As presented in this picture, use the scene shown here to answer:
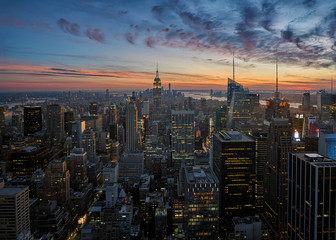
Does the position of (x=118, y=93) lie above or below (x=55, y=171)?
above

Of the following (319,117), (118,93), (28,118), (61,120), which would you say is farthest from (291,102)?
(28,118)

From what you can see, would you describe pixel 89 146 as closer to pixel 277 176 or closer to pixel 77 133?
pixel 77 133

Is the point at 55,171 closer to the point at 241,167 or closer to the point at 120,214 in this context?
the point at 120,214

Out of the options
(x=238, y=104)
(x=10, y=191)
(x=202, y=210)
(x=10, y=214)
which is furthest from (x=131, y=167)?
(x=238, y=104)

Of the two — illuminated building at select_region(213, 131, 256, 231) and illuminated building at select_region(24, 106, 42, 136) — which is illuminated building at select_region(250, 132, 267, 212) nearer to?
illuminated building at select_region(213, 131, 256, 231)

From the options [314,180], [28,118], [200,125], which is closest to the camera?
[314,180]

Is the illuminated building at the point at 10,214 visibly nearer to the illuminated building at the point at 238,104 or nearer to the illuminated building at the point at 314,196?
the illuminated building at the point at 314,196
